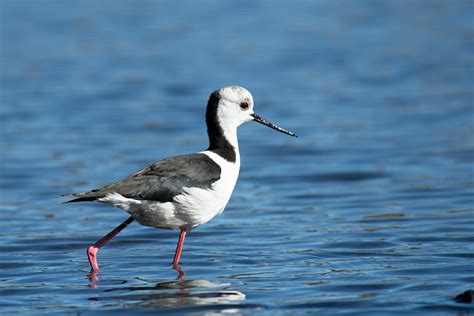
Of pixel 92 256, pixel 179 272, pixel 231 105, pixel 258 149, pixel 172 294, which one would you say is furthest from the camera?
pixel 258 149

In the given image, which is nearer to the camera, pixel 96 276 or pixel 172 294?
pixel 172 294

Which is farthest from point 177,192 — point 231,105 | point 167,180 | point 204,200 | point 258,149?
point 258,149

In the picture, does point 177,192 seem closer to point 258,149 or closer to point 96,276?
point 96,276

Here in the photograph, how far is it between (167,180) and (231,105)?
1097 mm

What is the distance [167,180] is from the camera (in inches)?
331

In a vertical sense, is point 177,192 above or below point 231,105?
below

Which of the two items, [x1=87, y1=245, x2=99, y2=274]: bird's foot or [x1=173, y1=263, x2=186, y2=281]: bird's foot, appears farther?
[x1=87, y1=245, x2=99, y2=274]: bird's foot

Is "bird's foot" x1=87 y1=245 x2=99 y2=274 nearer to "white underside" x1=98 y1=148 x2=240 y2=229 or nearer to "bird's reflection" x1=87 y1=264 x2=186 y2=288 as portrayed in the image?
"bird's reflection" x1=87 y1=264 x2=186 y2=288

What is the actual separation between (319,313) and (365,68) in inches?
543

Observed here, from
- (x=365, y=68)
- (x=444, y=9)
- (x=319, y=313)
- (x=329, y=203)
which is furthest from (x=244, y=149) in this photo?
(x=444, y=9)

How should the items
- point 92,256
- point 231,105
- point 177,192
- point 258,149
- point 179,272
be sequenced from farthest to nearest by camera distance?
point 258,149 → point 231,105 → point 92,256 → point 179,272 → point 177,192

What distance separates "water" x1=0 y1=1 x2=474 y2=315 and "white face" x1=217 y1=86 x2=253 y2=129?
1241 millimetres

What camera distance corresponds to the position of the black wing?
8250 mm

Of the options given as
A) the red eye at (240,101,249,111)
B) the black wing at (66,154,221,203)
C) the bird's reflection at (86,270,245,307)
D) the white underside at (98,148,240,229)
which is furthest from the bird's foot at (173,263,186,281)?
the red eye at (240,101,249,111)
